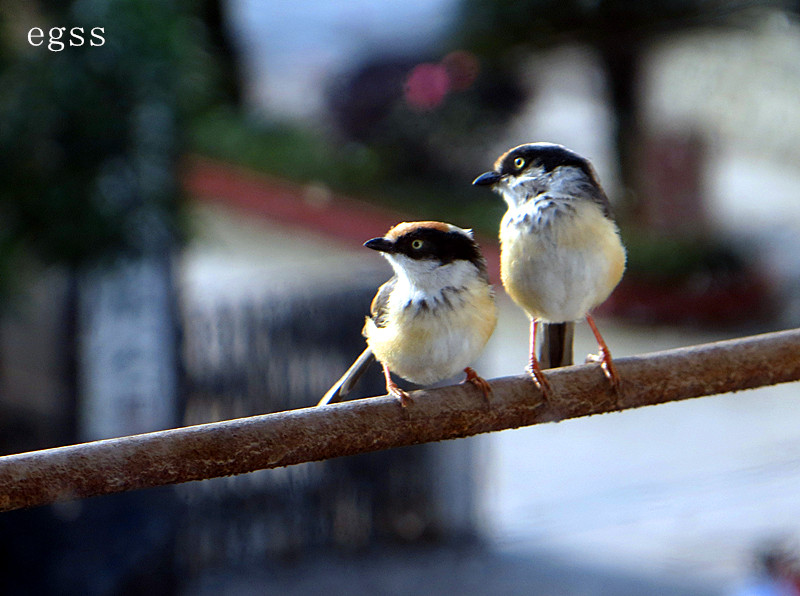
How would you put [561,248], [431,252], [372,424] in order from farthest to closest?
1. [561,248]
2. [431,252]
3. [372,424]

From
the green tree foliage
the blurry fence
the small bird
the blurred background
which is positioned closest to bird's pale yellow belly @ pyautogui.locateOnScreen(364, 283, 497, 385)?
the small bird

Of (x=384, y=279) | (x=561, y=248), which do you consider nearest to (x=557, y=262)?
(x=561, y=248)

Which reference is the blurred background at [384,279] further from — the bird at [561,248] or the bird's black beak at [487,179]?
the bird's black beak at [487,179]

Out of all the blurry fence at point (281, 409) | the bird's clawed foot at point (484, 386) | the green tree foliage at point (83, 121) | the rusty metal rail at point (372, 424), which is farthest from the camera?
the blurry fence at point (281, 409)

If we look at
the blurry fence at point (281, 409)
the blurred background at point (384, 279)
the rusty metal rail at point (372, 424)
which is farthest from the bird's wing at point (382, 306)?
the blurry fence at point (281, 409)

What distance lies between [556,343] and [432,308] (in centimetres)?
25

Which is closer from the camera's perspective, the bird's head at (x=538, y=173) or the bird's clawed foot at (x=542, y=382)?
the bird's clawed foot at (x=542, y=382)

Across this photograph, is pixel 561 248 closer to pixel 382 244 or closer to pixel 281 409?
pixel 382 244

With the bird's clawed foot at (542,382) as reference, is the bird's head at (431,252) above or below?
above

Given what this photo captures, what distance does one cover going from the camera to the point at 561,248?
4.93ft

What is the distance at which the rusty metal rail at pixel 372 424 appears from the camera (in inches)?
40.2

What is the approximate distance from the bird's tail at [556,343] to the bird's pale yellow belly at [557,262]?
8 cm

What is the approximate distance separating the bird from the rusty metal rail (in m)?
0.13

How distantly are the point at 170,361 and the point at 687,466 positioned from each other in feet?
8.23
